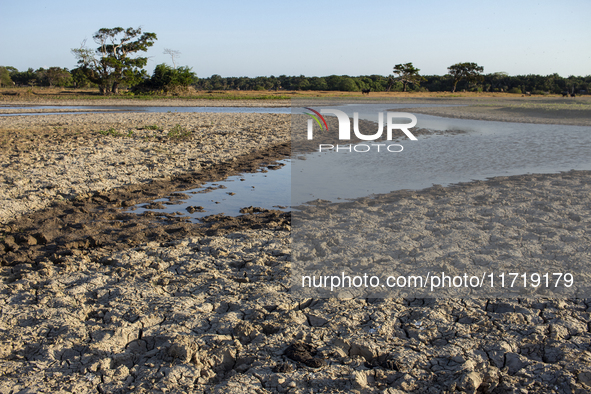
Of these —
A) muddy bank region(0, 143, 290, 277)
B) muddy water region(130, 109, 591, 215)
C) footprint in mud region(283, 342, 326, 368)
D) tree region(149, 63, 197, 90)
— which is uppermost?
tree region(149, 63, 197, 90)

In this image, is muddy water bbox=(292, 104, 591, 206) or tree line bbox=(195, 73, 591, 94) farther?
tree line bbox=(195, 73, 591, 94)

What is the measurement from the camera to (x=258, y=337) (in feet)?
9.76

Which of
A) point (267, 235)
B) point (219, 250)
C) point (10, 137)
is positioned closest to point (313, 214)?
point (267, 235)

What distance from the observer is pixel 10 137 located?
468 inches

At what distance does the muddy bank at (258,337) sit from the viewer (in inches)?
100

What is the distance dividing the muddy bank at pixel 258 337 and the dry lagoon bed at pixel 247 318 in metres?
0.01

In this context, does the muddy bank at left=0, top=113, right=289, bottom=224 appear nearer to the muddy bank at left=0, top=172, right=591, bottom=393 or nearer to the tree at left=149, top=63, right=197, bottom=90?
the muddy bank at left=0, top=172, right=591, bottom=393

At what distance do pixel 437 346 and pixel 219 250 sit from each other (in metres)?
2.51

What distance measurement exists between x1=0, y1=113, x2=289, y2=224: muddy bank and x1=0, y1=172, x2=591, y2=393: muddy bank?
3092mm

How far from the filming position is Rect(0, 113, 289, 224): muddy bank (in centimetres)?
684

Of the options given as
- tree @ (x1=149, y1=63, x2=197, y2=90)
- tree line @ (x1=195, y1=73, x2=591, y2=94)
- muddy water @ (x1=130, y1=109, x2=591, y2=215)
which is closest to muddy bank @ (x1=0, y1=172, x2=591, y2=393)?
muddy water @ (x1=130, y1=109, x2=591, y2=215)

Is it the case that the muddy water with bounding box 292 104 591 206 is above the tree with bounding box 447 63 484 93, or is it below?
below

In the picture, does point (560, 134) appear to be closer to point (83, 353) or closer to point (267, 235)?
point (267, 235)

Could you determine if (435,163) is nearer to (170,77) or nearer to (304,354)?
(304,354)
